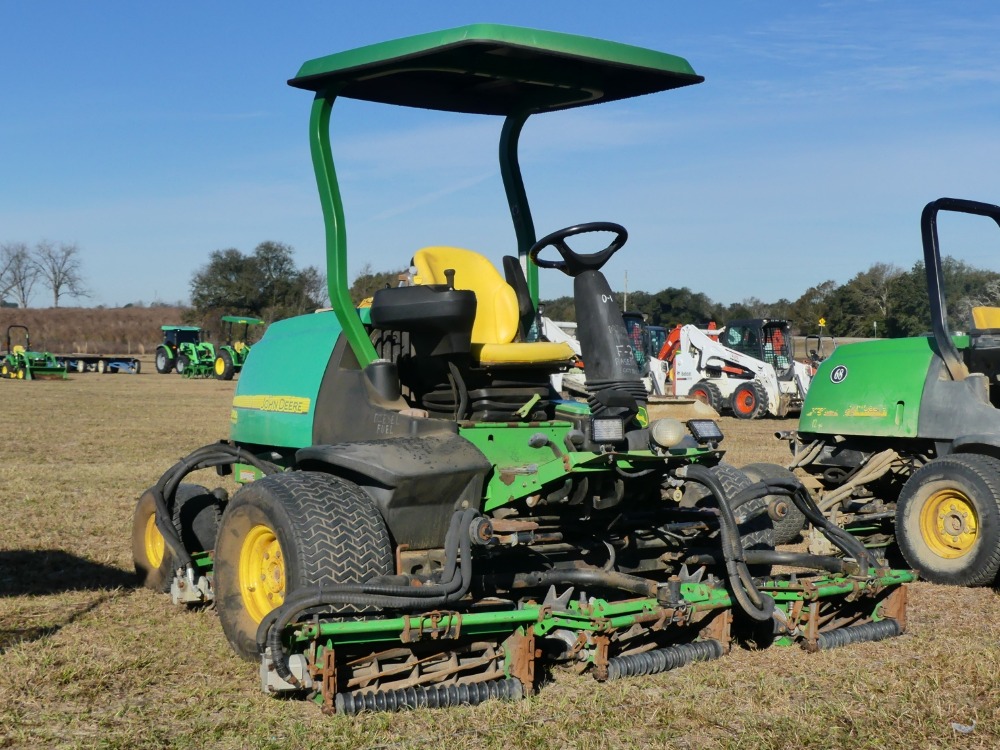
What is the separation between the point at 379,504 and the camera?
4.39m

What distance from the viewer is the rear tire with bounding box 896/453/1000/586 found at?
6074 millimetres

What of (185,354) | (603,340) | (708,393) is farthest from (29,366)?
(603,340)

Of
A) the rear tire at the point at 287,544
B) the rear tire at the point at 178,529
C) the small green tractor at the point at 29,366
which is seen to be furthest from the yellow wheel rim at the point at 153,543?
the small green tractor at the point at 29,366

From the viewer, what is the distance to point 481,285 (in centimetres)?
527

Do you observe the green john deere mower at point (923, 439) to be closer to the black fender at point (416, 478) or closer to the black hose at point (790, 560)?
the black hose at point (790, 560)

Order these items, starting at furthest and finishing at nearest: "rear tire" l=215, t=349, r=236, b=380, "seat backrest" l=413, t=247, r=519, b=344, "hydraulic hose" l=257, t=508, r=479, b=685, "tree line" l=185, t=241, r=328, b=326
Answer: "tree line" l=185, t=241, r=328, b=326, "rear tire" l=215, t=349, r=236, b=380, "seat backrest" l=413, t=247, r=519, b=344, "hydraulic hose" l=257, t=508, r=479, b=685

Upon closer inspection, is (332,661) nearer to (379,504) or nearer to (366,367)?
(379,504)

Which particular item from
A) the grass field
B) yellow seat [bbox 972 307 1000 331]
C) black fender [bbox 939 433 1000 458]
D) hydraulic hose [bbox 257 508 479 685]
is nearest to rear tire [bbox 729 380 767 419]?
yellow seat [bbox 972 307 1000 331]

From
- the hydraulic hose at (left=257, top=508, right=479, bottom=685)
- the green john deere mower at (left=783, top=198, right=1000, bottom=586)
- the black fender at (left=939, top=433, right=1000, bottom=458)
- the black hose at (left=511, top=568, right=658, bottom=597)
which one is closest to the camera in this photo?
the hydraulic hose at (left=257, top=508, right=479, bottom=685)

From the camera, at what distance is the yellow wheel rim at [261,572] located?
14.9 ft

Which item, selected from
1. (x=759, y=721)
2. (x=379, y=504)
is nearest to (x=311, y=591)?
(x=379, y=504)

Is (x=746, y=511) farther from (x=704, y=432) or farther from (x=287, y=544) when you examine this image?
(x=287, y=544)

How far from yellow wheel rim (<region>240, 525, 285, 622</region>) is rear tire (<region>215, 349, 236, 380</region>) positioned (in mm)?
32284

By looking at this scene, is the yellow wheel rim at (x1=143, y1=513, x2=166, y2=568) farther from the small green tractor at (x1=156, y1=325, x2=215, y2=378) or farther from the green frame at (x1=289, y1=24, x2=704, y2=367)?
the small green tractor at (x1=156, y1=325, x2=215, y2=378)
